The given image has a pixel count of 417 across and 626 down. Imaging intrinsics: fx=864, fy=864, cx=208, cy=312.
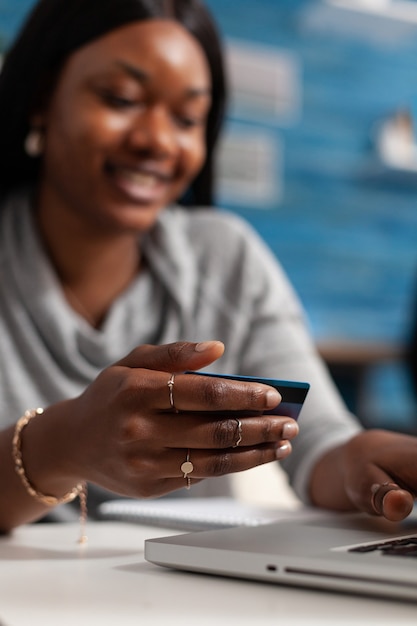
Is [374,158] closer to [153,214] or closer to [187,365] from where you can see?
[153,214]

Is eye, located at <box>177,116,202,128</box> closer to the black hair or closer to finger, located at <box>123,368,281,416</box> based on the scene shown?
the black hair

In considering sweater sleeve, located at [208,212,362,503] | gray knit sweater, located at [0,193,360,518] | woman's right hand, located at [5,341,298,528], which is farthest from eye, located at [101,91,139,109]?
woman's right hand, located at [5,341,298,528]

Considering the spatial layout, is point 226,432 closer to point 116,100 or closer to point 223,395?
point 223,395

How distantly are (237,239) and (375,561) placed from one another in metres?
1.09

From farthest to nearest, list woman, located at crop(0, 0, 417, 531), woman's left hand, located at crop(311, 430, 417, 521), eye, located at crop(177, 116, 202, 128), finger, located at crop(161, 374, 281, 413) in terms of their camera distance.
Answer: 1. eye, located at crop(177, 116, 202, 128)
2. woman, located at crop(0, 0, 417, 531)
3. woman's left hand, located at crop(311, 430, 417, 521)
4. finger, located at crop(161, 374, 281, 413)

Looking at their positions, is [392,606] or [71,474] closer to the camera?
[392,606]

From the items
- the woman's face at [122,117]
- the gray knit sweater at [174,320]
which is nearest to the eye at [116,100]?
the woman's face at [122,117]

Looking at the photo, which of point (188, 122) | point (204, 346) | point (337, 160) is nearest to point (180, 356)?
point (204, 346)

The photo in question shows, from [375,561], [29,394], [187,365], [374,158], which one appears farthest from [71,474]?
[374,158]

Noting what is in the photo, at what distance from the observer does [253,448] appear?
2.36ft

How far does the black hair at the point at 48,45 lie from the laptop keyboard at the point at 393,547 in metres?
1.04

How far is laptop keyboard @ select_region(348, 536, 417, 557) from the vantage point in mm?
597

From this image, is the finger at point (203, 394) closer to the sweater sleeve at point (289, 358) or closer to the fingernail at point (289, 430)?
the fingernail at point (289, 430)

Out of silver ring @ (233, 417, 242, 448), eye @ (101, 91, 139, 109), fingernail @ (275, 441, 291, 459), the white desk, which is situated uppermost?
eye @ (101, 91, 139, 109)
